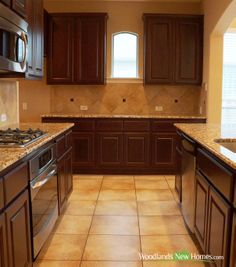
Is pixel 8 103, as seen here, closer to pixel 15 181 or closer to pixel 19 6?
pixel 19 6

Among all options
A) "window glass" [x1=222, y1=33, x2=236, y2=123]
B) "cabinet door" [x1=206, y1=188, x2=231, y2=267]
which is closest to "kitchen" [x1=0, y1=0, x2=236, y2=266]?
"cabinet door" [x1=206, y1=188, x2=231, y2=267]

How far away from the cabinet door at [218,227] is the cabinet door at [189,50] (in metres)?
3.29

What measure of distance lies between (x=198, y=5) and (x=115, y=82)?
1908mm

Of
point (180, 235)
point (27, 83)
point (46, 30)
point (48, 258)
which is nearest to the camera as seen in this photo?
point (48, 258)

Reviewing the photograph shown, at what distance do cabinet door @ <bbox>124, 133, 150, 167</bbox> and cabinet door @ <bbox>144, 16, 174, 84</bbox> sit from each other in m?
0.94

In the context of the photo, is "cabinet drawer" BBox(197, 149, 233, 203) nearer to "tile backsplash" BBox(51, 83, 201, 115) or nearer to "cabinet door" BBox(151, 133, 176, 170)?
"cabinet door" BBox(151, 133, 176, 170)

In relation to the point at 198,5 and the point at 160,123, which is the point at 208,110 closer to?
the point at 160,123

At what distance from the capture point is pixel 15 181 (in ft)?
5.83

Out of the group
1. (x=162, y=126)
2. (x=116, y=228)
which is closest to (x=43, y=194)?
(x=116, y=228)

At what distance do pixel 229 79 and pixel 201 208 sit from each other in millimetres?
3521

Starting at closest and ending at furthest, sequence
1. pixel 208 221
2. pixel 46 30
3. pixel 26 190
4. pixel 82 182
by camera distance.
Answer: pixel 26 190 < pixel 208 221 < pixel 82 182 < pixel 46 30

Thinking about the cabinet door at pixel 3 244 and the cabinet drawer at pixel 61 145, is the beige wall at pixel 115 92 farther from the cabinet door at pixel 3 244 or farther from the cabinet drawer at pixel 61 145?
the cabinet door at pixel 3 244

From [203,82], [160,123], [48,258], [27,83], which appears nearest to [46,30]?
[27,83]

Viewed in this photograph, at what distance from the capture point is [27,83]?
527 centimetres
